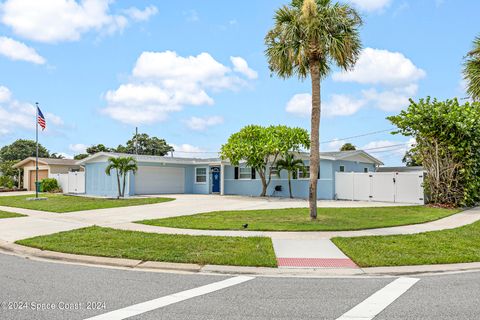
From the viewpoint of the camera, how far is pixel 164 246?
29.3ft

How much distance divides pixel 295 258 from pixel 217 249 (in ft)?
5.46

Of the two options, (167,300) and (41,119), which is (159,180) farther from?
(167,300)

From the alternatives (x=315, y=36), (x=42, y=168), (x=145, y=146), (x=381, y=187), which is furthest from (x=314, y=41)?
(x=145, y=146)

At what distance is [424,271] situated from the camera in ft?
23.7

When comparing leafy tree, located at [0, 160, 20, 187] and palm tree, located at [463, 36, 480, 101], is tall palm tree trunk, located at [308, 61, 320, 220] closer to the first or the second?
palm tree, located at [463, 36, 480, 101]

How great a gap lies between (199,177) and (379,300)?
27.4 m

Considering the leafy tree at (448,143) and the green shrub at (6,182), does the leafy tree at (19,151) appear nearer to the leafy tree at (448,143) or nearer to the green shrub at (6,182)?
the green shrub at (6,182)

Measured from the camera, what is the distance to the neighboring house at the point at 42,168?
3869 cm

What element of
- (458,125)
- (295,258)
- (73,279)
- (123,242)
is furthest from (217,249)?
(458,125)

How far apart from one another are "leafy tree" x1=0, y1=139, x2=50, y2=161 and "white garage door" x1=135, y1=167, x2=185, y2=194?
40.8 m

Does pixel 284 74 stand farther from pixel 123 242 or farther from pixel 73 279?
pixel 73 279

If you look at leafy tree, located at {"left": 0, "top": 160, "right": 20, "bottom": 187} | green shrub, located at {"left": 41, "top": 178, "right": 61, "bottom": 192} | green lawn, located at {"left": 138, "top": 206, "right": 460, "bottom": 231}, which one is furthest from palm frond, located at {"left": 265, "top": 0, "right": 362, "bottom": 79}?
leafy tree, located at {"left": 0, "top": 160, "right": 20, "bottom": 187}

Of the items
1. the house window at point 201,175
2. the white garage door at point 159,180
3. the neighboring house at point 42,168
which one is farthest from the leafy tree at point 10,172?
the house window at point 201,175

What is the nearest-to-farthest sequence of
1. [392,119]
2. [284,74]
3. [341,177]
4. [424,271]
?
[424,271] < [284,74] < [392,119] < [341,177]
